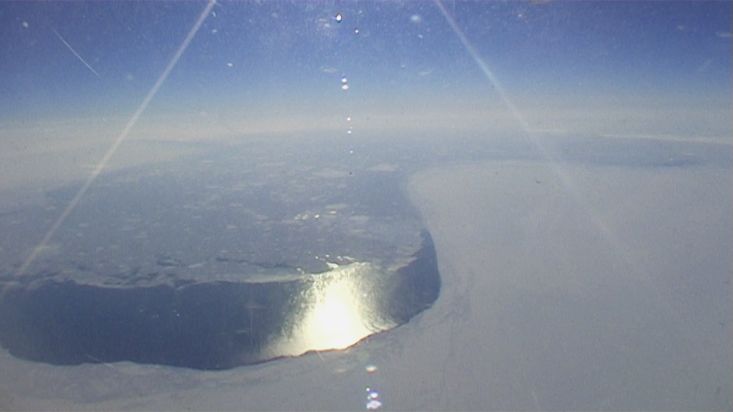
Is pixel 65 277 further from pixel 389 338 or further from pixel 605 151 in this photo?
pixel 605 151

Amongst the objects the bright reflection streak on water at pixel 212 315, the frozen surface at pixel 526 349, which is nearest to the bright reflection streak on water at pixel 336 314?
the bright reflection streak on water at pixel 212 315

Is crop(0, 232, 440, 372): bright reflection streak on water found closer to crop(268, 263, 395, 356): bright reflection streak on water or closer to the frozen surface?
crop(268, 263, 395, 356): bright reflection streak on water

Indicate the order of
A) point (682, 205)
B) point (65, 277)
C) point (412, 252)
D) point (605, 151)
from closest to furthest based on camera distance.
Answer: point (65, 277), point (412, 252), point (682, 205), point (605, 151)

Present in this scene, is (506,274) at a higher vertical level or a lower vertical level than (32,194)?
higher

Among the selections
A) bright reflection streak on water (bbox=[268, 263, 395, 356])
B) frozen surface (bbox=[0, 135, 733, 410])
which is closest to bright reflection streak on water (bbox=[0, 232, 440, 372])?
bright reflection streak on water (bbox=[268, 263, 395, 356])

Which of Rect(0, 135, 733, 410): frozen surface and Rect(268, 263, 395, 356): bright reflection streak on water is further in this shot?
Rect(268, 263, 395, 356): bright reflection streak on water

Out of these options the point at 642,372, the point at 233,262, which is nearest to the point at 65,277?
the point at 233,262

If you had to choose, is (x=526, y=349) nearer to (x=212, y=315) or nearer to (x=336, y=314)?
(x=336, y=314)

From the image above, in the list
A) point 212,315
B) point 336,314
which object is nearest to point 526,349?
point 336,314
